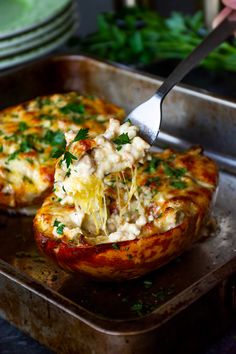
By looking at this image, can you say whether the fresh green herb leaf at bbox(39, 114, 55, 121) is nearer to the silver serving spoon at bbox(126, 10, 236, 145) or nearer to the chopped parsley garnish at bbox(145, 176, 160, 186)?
the silver serving spoon at bbox(126, 10, 236, 145)

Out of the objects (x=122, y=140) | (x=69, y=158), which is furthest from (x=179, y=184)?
(x=69, y=158)

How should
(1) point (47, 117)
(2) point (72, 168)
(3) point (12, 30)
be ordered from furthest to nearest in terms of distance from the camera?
(3) point (12, 30)
(1) point (47, 117)
(2) point (72, 168)

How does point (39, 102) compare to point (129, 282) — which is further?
point (39, 102)

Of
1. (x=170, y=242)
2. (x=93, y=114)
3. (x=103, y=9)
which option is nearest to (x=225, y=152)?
(x=93, y=114)

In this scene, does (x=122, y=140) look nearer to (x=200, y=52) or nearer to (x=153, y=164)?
(x=153, y=164)

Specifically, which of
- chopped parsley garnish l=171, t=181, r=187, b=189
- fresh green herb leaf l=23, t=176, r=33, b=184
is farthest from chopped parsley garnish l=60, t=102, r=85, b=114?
chopped parsley garnish l=171, t=181, r=187, b=189

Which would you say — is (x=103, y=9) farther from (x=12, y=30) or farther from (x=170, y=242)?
(x=170, y=242)

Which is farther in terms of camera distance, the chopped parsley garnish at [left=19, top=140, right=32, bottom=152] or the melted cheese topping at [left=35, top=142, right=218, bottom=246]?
the chopped parsley garnish at [left=19, top=140, right=32, bottom=152]
